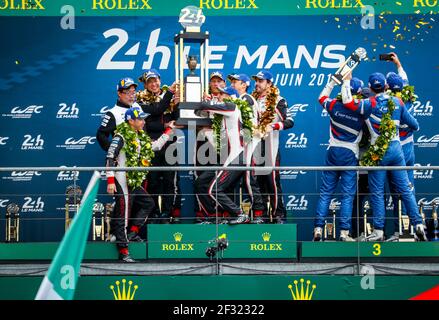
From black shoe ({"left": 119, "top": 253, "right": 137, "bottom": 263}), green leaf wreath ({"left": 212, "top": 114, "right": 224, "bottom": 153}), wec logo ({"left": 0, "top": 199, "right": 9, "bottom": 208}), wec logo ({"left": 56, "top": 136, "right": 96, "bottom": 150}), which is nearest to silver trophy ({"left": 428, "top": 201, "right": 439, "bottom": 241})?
green leaf wreath ({"left": 212, "top": 114, "right": 224, "bottom": 153})

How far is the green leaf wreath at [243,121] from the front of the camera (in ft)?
38.9

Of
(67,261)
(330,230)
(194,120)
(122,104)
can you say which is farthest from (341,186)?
(67,261)

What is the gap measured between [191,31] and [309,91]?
2.41 m

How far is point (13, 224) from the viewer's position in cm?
1306

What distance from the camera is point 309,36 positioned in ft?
45.1

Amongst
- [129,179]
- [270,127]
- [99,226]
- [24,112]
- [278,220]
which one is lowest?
[278,220]

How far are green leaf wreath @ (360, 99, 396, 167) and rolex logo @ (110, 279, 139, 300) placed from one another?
293 cm

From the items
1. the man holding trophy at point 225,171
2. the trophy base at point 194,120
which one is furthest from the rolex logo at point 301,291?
the trophy base at point 194,120

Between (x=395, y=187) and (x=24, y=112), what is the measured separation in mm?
4894

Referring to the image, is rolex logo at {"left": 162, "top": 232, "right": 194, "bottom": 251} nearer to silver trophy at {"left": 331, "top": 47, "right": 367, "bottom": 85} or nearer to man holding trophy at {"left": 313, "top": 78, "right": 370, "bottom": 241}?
man holding trophy at {"left": 313, "top": 78, "right": 370, "bottom": 241}

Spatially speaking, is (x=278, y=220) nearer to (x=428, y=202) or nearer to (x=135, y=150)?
(x=135, y=150)

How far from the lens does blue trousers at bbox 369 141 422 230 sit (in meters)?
11.4
